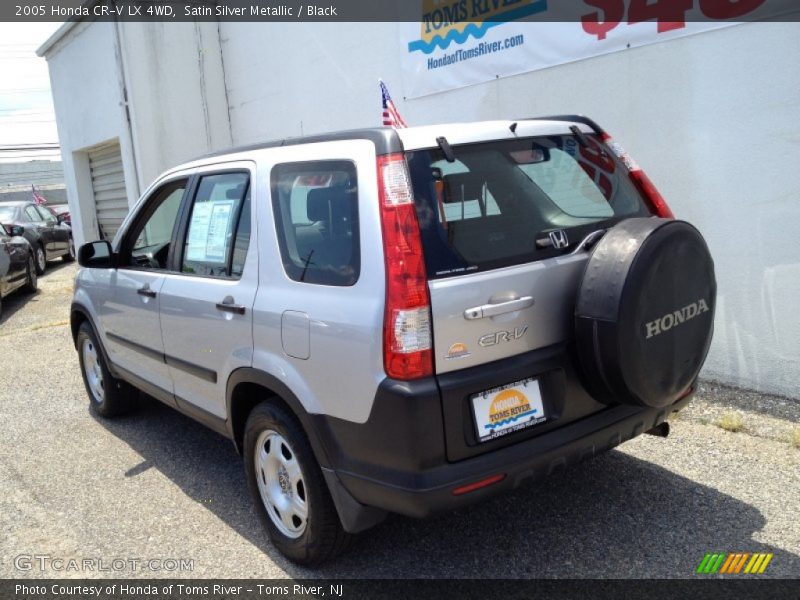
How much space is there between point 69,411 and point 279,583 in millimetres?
3227

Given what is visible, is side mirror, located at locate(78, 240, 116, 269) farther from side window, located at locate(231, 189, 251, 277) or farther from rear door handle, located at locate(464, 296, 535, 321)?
rear door handle, located at locate(464, 296, 535, 321)

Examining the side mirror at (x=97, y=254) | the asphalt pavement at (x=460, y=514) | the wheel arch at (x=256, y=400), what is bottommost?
the asphalt pavement at (x=460, y=514)

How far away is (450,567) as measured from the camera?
116 inches

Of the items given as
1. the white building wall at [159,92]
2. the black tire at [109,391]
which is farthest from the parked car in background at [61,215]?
the black tire at [109,391]

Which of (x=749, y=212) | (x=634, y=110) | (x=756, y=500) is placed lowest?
(x=756, y=500)

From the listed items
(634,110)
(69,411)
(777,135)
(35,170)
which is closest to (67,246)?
Result: (69,411)

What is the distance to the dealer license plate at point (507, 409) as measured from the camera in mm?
2467

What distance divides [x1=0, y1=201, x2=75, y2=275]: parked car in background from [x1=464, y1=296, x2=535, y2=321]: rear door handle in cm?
1235

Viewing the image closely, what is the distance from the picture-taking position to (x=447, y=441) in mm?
2396

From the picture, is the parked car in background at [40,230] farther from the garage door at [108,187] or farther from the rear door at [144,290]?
the rear door at [144,290]

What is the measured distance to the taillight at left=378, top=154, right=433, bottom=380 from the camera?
237cm

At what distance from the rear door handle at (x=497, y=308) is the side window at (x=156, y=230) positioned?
6.87 ft

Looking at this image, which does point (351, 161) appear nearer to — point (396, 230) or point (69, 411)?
point (396, 230)

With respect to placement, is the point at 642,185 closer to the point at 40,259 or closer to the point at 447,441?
the point at 447,441
